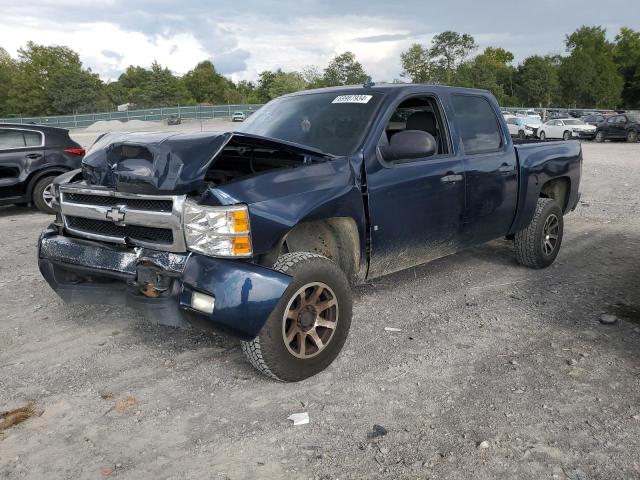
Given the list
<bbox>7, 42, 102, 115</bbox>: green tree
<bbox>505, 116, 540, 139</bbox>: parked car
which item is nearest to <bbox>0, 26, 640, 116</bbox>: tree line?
<bbox>7, 42, 102, 115</bbox>: green tree

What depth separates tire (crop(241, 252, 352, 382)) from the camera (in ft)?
10.9

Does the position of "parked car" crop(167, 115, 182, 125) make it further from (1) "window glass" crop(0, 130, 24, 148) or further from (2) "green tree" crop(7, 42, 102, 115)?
(1) "window glass" crop(0, 130, 24, 148)

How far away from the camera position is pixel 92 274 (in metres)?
3.63

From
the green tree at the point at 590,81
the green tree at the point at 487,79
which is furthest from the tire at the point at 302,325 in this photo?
the green tree at the point at 590,81

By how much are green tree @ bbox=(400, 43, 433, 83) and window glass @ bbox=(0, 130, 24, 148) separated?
85.2m

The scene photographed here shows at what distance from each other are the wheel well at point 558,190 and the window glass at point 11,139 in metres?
8.03

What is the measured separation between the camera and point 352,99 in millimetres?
4531

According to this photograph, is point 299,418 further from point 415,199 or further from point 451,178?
point 451,178

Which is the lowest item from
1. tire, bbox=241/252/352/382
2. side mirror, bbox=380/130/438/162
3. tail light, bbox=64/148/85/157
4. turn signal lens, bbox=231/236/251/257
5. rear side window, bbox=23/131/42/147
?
tire, bbox=241/252/352/382

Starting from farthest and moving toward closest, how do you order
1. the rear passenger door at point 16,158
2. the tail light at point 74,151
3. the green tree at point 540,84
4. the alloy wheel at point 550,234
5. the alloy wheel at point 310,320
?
the green tree at point 540,84 → the tail light at point 74,151 → the rear passenger door at point 16,158 → the alloy wheel at point 550,234 → the alloy wheel at point 310,320

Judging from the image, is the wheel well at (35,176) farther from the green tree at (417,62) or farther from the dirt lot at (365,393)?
the green tree at (417,62)

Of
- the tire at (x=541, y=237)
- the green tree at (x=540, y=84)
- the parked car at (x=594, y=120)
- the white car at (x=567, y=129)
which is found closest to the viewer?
the tire at (x=541, y=237)

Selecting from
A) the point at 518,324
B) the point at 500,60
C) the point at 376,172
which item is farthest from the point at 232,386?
the point at 500,60

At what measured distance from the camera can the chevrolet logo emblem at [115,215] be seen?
11.4 feet
